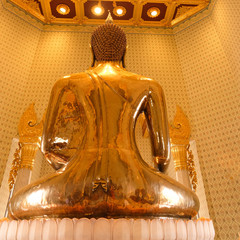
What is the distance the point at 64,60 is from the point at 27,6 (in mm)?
1540

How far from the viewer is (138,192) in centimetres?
76

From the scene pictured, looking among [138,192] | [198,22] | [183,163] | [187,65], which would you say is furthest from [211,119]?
[138,192]

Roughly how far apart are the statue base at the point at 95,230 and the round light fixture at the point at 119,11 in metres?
5.12

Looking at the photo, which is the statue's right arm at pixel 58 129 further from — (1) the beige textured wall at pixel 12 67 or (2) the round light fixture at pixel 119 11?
(2) the round light fixture at pixel 119 11

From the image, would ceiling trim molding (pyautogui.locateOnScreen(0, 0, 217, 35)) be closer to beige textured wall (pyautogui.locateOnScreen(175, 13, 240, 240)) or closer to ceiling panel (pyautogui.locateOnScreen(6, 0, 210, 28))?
ceiling panel (pyautogui.locateOnScreen(6, 0, 210, 28))

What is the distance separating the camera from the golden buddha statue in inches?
28.8

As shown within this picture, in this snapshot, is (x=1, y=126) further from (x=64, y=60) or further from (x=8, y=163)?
(x=64, y=60)

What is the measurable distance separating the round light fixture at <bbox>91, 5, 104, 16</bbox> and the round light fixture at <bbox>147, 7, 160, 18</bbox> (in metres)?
1.10

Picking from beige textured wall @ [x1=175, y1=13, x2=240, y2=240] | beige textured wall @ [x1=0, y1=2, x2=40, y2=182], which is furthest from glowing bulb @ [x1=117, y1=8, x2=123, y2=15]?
beige textured wall @ [x1=0, y1=2, x2=40, y2=182]

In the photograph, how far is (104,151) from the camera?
92cm

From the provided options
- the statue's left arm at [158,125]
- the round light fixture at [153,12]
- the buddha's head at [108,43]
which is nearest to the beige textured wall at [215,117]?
the round light fixture at [153,12]

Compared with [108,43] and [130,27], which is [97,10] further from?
[108,43]

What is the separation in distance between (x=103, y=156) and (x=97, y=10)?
4.86 metres

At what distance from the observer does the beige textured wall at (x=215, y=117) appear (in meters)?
2.98
